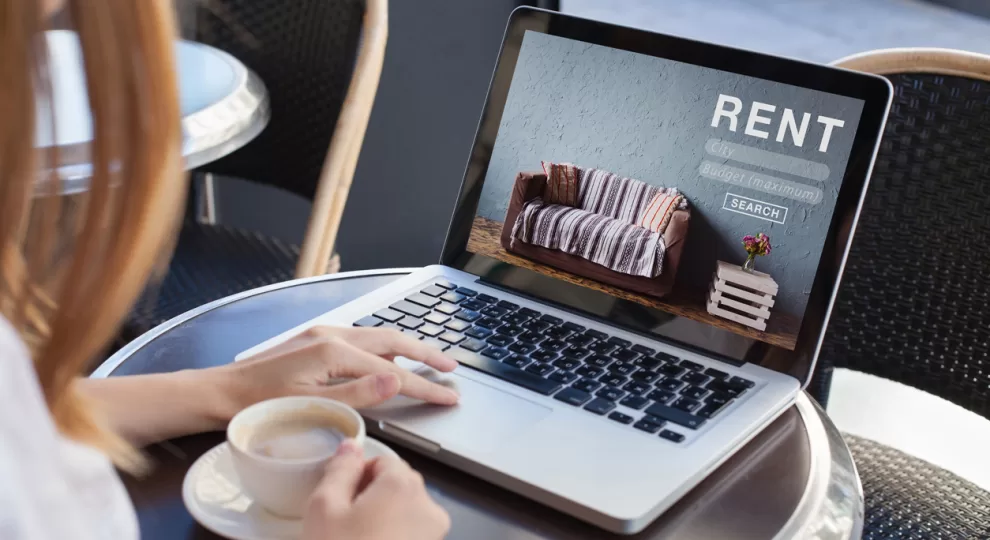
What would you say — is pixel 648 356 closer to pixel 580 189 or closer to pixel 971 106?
pixel 580 189

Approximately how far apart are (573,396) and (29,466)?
473 millimetres

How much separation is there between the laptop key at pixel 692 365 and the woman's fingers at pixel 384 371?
0.76 ft

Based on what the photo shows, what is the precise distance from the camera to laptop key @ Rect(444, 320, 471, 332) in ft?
3.00

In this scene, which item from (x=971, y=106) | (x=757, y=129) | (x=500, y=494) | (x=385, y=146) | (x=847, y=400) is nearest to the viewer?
(x=500, y=494)

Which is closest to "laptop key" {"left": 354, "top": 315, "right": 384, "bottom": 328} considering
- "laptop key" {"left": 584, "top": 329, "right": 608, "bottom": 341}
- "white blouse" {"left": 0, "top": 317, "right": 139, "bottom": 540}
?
"laptop key" {"left": 584, "top": 329, "right": 608, "bottom": 341}

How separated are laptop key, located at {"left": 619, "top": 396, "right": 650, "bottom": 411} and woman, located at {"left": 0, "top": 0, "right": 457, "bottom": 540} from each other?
0.23 m

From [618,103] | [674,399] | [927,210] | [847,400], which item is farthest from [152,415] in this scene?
[847,400]

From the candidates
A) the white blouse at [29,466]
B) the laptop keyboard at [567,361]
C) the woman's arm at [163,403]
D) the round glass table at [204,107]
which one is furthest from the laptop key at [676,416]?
the round glass table at [204,107]

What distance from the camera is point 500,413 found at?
768mm

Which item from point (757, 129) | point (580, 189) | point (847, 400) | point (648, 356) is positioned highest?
point (757, 129)

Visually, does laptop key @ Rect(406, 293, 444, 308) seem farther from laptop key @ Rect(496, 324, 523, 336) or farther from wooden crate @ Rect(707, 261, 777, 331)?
wooden crate @ Rect(707, 261, 777, 331)

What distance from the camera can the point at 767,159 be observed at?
3.01 feet

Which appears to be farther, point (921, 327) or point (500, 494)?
point (921, 327)

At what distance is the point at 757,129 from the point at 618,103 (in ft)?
0.48
